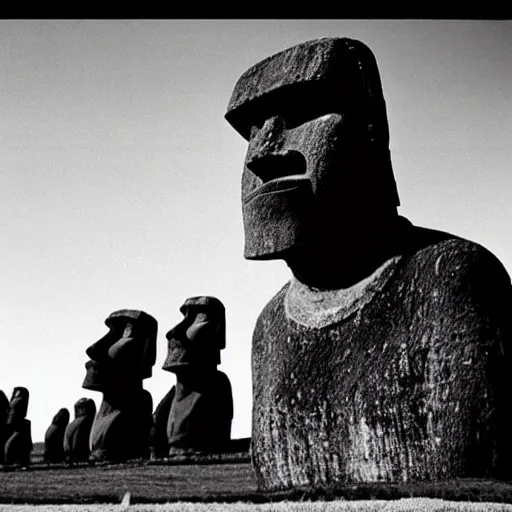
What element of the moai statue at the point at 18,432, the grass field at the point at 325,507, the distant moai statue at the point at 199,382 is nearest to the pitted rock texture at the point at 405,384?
the grass field at the point at 325,507

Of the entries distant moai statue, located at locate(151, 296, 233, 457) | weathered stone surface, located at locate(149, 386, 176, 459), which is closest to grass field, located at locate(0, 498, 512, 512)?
distant moai statue, located at locate(151, 296, 233, 457)

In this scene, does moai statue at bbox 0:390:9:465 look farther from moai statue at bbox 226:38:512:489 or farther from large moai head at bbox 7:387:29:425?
moai statue at bbox 226:38:512:489

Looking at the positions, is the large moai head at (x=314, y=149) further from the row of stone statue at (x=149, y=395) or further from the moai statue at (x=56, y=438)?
the moai statue at (x=56, y=438)

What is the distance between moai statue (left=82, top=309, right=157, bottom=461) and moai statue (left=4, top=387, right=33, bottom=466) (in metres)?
3.00

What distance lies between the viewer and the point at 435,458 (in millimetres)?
3078

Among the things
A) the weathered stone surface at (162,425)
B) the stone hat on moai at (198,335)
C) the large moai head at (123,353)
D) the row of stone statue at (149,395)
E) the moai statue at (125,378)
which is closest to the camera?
the row of stone statue at (149,395)

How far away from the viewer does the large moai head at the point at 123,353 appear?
1293 cm

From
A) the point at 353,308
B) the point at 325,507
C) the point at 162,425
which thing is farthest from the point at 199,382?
the point at 325,507

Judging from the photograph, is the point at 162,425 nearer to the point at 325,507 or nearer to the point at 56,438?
the point at 56,438

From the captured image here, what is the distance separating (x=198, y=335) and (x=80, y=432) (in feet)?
15.7

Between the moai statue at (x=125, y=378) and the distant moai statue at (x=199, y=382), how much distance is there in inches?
34.2

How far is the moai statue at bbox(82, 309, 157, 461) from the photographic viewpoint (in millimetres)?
12727
